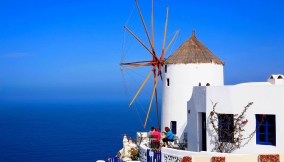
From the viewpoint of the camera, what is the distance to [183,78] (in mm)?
27156

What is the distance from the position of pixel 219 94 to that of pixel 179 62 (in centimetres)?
899

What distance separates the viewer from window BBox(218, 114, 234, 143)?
59.3 ft

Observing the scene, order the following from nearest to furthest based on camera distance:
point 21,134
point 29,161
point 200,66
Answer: point 200,66
point 29,161
point 21,134

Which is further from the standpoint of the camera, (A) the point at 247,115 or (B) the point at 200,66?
(B) the point at 200,66

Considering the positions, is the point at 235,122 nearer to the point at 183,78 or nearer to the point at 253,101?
the point at 253,101

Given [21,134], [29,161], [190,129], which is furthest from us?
[21,134]

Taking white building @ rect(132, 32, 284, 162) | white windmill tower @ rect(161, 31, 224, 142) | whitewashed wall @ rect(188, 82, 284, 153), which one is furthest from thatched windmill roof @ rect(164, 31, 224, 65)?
whitewashed wall @ rect(188, 82, 284, 153)

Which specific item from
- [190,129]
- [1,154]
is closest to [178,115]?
[190,129]

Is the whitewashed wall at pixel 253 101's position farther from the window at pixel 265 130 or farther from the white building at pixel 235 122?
the window at pixel 265 130

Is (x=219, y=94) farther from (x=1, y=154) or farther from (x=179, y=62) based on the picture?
(x=1, y=154)

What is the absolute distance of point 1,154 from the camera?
61.2 metres

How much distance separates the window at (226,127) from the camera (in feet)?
59.3

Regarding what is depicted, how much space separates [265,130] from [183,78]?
10.3 meters

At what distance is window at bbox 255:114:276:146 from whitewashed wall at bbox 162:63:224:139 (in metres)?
9.76
